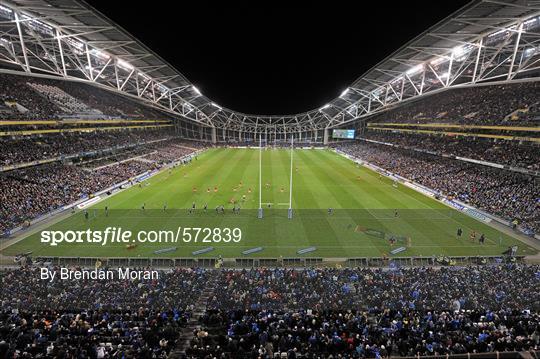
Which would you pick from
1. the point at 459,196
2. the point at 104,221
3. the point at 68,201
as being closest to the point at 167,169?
the point at 68,201

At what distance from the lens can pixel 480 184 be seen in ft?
110

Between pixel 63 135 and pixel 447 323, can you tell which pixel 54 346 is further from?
pixel 63 135

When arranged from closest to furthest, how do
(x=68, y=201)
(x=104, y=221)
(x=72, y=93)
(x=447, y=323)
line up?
1. (x=447, y=323)
2. (x=104, y=221)
3. (x=68, y=201)
4. (x=72, y=93)

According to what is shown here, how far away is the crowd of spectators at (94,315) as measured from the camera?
32.4 feet

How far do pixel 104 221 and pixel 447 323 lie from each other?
25196 millimetres

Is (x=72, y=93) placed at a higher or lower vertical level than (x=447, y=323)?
higher

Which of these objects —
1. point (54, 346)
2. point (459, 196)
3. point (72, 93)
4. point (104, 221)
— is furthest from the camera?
point (72, 93)

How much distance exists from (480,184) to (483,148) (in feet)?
24.6

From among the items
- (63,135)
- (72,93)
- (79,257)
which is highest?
(72,93)

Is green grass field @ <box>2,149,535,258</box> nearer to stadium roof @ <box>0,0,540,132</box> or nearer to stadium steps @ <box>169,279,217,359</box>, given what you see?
stadium steps @ <box>169,279,217,359</box>

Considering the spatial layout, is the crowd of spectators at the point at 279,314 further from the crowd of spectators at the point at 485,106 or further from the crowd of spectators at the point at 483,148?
the crowd of spectators at the point at 485,106

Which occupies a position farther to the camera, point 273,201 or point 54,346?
point 273,201

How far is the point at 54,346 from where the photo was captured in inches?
Result: 384

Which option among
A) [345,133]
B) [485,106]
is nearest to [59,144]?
[485,106]
